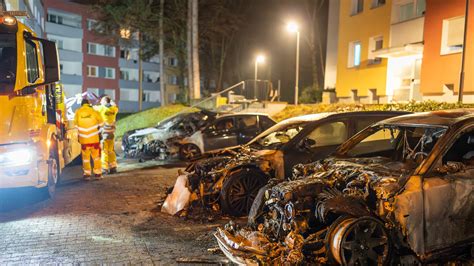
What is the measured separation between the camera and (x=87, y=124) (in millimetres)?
9930

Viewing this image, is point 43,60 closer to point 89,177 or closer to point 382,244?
point 89,177

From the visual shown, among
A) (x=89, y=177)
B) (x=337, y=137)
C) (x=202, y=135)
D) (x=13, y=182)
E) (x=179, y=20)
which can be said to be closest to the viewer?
(x=13, y=182)

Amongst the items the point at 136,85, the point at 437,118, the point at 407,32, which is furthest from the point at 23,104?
the point at 136,85

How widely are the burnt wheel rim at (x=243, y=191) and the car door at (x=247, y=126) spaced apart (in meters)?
6.16

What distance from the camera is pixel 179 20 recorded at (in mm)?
29938

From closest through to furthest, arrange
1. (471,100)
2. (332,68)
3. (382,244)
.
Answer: (382,244) → (471,100) → (332,68)

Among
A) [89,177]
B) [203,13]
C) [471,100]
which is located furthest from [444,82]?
[203,13]

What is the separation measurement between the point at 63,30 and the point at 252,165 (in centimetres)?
4575

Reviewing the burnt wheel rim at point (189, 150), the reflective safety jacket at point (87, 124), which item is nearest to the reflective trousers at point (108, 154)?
the reflective safety jacket at point (87, 124)

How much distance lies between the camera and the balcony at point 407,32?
17594mm

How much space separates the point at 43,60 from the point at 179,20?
77.0 feet

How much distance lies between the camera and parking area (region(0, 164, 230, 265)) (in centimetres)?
516

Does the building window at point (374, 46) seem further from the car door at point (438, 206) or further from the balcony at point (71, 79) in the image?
the balcony at point (71, 79)

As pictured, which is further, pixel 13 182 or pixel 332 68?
pixel 332 68
